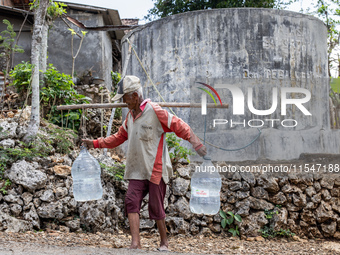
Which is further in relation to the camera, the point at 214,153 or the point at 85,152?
the point at 214,153

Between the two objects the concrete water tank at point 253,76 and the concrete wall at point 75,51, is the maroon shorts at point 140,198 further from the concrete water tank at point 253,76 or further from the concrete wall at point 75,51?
the concrete wall at point 75,51

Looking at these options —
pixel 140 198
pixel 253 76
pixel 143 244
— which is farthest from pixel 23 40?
pixel 140 198

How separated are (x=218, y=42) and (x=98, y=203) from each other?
377 cm

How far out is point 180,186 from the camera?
670 cm

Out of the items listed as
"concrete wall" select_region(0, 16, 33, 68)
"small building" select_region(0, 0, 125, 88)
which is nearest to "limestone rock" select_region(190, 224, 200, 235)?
"small building" select_region(0, 0, 125, 88)

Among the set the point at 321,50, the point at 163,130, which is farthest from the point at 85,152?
the point at 321,50

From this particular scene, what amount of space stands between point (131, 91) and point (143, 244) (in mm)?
2387

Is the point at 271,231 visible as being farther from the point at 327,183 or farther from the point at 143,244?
the point at 143,244

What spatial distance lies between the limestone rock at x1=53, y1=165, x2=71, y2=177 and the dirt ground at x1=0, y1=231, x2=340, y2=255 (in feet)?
3.26

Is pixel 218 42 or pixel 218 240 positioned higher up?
pixel 218 42

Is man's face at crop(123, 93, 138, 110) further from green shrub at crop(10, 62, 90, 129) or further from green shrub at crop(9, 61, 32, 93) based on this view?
green shrub at crop(9, 61, 32, 93)

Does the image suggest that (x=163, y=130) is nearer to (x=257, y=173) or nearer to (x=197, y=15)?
(x=257, y=173)

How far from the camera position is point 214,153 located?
735 centimetres

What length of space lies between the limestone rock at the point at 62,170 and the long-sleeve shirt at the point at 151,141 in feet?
7.15
